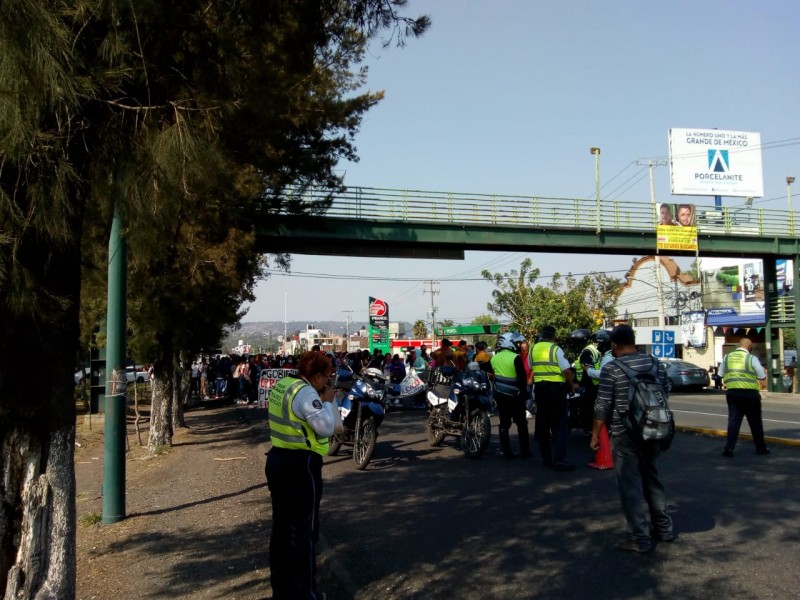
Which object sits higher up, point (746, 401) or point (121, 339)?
point (121, 339)

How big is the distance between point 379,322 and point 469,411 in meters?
30.7

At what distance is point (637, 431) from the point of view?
5.96m

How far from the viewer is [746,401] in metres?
10.2

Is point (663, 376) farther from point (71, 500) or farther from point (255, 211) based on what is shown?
point (255, 211)

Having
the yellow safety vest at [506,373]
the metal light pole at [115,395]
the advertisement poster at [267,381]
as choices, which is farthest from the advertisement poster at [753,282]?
the metal light pole at [115,395]

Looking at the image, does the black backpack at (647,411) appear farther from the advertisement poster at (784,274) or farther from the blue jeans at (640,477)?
the advertisement poster at (784,274)

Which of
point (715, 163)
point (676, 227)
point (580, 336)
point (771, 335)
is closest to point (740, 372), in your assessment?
point (580, 336)

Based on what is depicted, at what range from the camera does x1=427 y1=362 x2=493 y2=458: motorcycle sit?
1084 cm

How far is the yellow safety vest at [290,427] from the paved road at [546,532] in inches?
45.5

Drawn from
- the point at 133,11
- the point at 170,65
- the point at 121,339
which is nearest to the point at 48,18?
the point at 133,11

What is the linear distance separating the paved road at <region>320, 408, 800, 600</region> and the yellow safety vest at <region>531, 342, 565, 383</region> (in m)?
1.20

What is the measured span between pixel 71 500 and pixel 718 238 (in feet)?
96.9

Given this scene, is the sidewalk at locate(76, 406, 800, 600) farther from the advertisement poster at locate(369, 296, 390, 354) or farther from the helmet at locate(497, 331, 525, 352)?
the advertisement poster at locate(369, 296, 390, 354)

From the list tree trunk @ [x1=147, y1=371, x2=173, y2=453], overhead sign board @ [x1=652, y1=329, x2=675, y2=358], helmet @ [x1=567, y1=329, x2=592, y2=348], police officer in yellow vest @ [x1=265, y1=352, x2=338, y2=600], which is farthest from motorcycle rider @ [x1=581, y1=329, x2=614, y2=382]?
overhead sign board @ [x1=652, y1=329, x2=675, y2=358]
